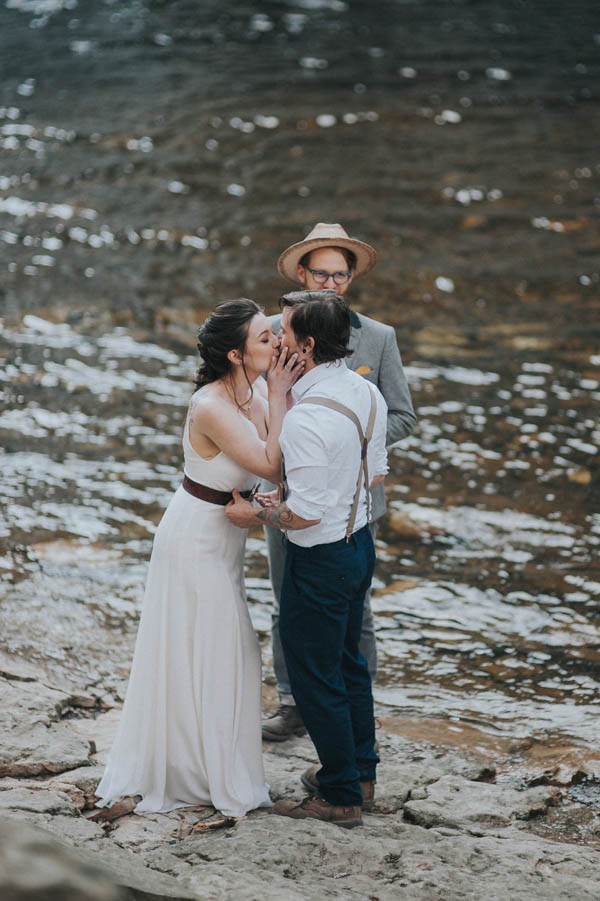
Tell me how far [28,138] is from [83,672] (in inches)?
414

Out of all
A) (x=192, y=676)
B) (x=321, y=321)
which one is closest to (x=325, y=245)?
(x=321, y=321)

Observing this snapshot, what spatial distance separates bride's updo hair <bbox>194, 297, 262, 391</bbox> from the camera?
3490 mm

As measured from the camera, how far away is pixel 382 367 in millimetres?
4152

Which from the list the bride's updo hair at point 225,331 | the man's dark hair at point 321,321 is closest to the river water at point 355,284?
the bride's updo hair at point 225,331

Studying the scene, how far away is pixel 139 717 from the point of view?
12.1 feet

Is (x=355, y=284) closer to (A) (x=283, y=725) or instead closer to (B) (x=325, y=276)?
(B) (x=325, y=276)

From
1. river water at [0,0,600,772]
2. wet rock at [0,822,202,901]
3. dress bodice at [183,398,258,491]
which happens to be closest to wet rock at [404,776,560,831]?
river water at [0,0,600,772]

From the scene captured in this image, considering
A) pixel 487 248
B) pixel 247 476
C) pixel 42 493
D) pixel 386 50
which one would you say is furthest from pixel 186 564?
pixel 386 50

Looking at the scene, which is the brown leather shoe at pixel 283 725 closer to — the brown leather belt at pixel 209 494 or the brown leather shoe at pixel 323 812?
the brown leather shoe at pixel 323 812

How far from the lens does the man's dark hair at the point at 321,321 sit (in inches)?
130

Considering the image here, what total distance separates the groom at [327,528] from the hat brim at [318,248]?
2.05 feet

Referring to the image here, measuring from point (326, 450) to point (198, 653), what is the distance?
0.87m

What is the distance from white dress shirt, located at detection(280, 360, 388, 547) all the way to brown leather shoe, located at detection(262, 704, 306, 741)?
1195mm

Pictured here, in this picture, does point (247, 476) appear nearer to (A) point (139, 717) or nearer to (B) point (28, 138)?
(A) point (139, 717)
